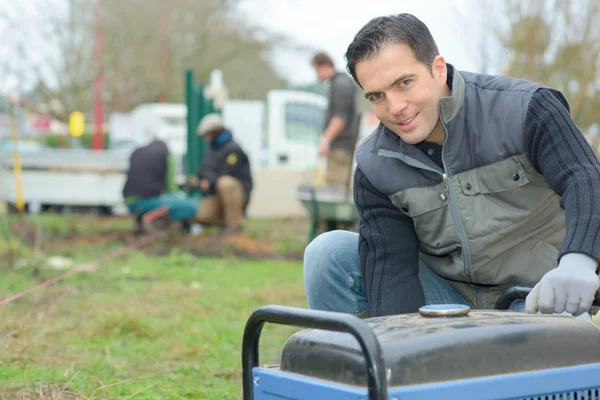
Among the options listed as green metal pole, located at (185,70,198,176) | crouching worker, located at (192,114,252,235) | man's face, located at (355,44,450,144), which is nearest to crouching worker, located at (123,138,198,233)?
crouching worker, located at (192,114,252,235)

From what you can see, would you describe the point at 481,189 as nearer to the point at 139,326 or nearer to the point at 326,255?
the point at 326,255

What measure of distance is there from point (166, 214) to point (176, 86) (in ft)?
51.9

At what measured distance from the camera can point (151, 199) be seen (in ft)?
35.1

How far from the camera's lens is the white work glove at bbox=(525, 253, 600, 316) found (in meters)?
2.02

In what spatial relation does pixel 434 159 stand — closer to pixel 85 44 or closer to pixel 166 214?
pixel 166 214

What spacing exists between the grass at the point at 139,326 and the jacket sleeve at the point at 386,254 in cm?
72

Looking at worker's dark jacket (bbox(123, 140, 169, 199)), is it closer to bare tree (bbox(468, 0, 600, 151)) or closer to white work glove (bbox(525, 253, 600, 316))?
bare tree (bbox(468, 0, 600, 151))

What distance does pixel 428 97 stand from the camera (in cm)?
253

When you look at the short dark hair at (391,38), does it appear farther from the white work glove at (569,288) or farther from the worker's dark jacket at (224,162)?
the worker's dark jacket at (224,162)

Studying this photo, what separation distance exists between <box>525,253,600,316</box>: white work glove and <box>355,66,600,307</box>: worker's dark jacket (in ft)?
1.63

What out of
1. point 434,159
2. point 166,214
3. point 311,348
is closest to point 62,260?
point 166,214

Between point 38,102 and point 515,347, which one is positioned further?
point 38,102

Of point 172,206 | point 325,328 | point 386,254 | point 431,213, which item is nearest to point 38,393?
point 386,254

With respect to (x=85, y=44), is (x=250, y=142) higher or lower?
lower
